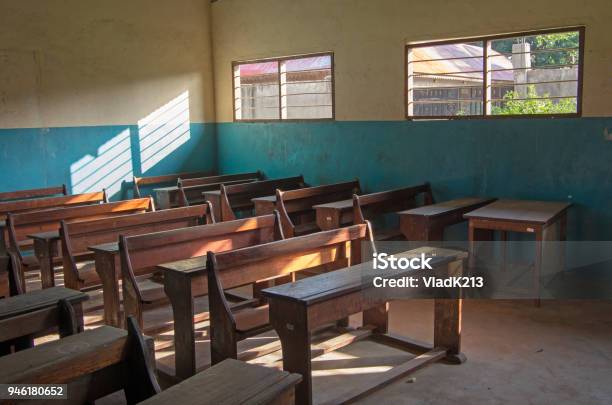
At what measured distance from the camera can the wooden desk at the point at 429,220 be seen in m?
5.12

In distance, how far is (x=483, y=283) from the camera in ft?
17.9

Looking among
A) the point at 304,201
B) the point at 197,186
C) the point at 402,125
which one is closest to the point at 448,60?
the point at 402,125

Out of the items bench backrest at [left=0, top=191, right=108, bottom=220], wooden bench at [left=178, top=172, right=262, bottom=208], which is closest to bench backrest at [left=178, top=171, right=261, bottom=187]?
wooden bench at [left=178, top=172, right=262, bottom=208]

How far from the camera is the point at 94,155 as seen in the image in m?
7.42

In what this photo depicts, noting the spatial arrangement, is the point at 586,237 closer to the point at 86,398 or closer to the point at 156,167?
the point at 86,398

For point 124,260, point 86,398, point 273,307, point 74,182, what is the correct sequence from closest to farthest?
1. point 86,398
2. point 273,307
3. point 124,260
4. point 74,182

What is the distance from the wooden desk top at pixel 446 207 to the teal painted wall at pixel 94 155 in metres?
3.76

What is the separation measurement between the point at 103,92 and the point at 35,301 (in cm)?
530

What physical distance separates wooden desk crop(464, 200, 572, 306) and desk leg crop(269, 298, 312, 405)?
8.01 feet

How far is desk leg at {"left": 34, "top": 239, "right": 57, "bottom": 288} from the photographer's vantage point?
454 centimetres

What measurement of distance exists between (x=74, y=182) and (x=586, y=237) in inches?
215

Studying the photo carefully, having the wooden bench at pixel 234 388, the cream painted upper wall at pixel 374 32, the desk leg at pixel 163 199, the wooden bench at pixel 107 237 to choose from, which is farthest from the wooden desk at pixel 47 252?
the cream painted upper wall at pixel 374 32

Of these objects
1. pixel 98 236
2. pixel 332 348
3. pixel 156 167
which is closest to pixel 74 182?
pixel 156 167

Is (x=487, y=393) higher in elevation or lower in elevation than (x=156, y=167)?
lower
